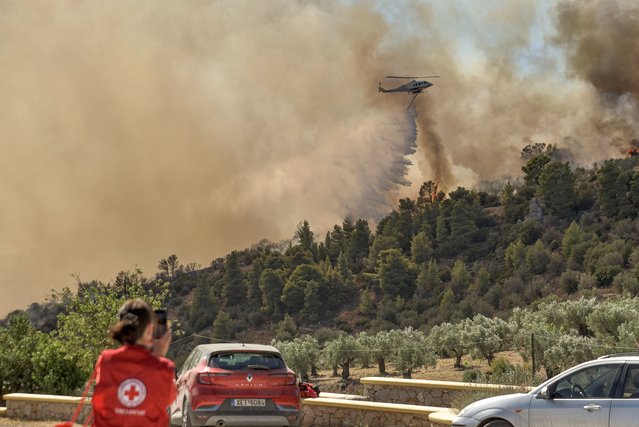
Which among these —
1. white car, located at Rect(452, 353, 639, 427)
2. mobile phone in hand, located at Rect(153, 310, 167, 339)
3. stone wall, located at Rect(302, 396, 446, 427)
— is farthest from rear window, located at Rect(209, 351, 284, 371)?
mobile phone in hand, located at Rect(153, 310, 167, 339)

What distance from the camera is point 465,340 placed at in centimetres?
4116

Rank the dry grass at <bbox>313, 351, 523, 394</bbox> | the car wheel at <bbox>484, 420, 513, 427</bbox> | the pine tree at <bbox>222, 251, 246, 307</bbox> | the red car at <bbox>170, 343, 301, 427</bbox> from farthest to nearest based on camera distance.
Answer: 1. the pine tree at <bbox>222, 251, 246, 307</bbox>
2. the dry grass at <bbox>313, 351, 523, 394</bbox>
3. the red car at <bbox>170, 343, 301, 427</bbox>
4. the car wheel at <bbox>484, 420, 513, 427</bbox>

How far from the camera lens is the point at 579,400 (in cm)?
1116

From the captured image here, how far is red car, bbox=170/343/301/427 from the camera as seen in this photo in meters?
13.4

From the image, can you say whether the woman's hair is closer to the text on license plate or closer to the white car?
the white car

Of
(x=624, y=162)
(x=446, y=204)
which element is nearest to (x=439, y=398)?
(x=446, y=204)

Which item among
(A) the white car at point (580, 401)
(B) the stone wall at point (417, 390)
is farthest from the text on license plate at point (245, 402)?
(B) the stone wall at point (417, 390)

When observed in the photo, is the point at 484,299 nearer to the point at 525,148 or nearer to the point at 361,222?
the point at 361,222

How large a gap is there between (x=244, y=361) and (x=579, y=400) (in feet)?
16.5

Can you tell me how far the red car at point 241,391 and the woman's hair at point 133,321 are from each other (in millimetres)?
8112

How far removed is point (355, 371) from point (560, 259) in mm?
37887

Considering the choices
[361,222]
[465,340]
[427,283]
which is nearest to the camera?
[465,340]

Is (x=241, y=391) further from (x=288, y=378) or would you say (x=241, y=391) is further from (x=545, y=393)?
(x=545, y=393)

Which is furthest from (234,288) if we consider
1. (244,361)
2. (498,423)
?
(498,423)
